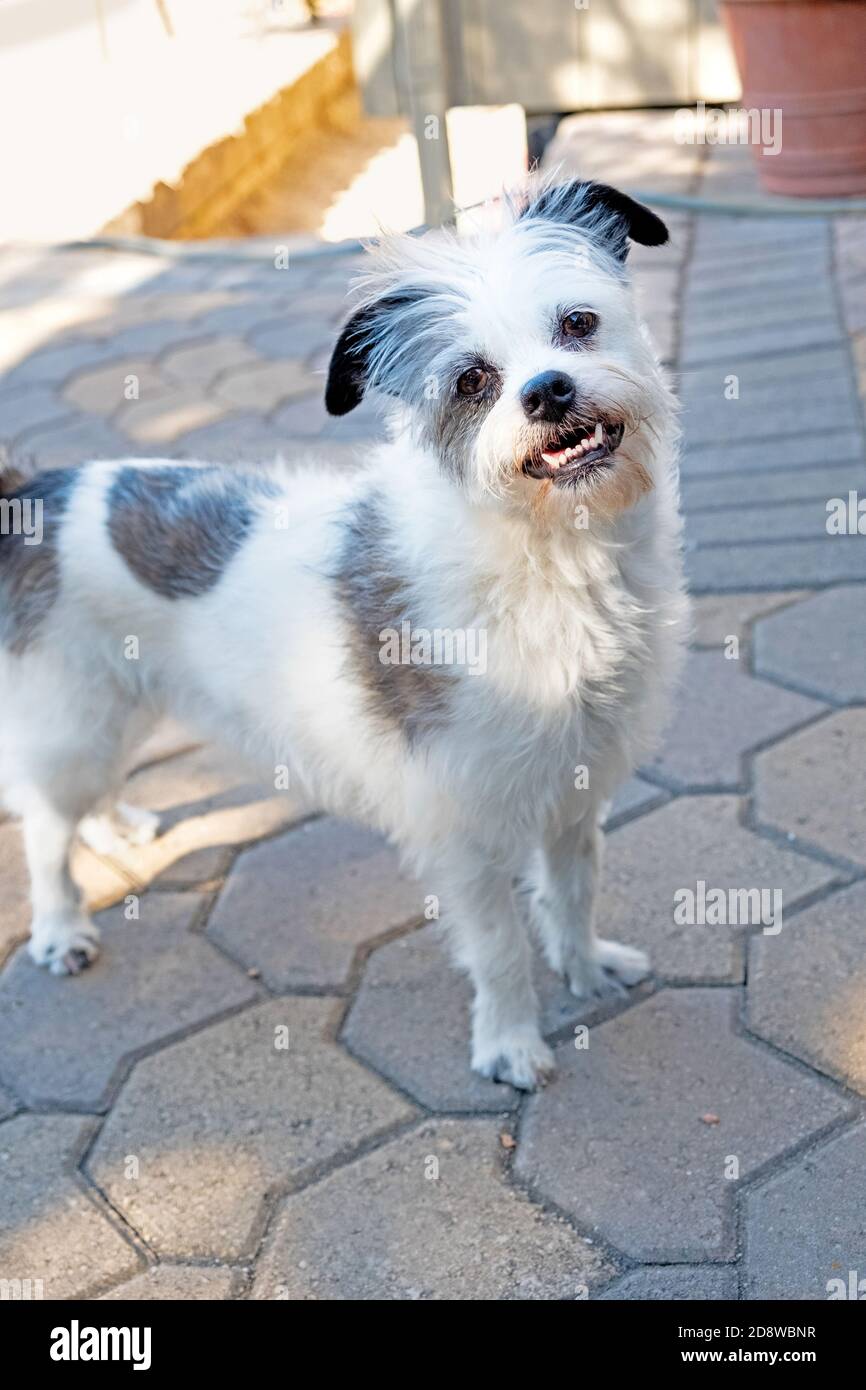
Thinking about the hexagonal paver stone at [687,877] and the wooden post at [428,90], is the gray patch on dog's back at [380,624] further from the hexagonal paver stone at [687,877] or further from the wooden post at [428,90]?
the wooden post at [428,90]

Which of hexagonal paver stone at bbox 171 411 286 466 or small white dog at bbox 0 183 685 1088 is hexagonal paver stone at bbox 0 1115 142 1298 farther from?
hexagonal paver stone at bbox 171 411 286 466

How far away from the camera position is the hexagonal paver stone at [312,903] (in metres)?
3.34

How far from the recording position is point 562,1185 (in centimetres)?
266

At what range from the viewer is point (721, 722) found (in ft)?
12.6

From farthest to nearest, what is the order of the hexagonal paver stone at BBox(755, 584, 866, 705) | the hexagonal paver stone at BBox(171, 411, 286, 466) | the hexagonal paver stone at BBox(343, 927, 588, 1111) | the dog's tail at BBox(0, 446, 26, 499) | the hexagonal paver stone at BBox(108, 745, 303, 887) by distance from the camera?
1. the hexagonal paver stone at BBox(171, 411, 286, 466)
2. the hexagonal paver stone at BBox(755, 584, 866, 705)
3. the hexagonal paver stone at BBox(108, 745, 303, 887)
4. the dog's tail at BBox(0, 446, 26, 499)
5. the hexagonal paver stone at BBox(343, 927, 588, 1111)

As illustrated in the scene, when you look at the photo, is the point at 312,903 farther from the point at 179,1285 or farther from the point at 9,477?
the point at 9,477

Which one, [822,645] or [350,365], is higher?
[350,365]

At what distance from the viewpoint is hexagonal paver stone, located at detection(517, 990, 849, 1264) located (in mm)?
2561

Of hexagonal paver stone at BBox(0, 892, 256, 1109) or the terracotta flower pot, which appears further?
the terracotta flower pot

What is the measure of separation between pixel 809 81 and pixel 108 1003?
594cm

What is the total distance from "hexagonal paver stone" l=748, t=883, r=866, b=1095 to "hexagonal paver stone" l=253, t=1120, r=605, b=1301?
0.65 meters

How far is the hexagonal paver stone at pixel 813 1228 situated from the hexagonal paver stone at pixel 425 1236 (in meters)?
0.29

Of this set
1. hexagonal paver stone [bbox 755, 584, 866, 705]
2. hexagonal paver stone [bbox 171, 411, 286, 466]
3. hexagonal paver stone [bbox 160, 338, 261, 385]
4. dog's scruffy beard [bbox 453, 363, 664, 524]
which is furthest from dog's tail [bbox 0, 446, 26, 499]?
hexagonal paver stone [bbox 160, 338, 261, 385]

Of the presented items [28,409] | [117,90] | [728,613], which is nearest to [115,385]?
[28,409]
